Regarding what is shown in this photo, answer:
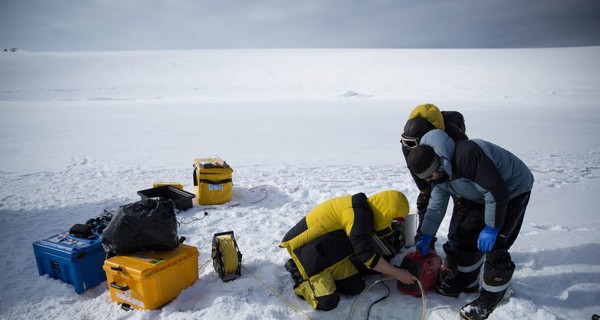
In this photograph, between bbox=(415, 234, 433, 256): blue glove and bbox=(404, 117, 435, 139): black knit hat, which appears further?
bbox=(404, 117, 435, 139): black knit hat

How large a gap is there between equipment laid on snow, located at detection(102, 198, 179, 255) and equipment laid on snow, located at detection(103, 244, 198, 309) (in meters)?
0.08

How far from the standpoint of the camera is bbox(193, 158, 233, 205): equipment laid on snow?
4753mm

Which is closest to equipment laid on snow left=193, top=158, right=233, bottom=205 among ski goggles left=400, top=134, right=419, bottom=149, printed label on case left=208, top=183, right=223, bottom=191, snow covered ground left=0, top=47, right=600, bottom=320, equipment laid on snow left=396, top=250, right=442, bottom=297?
printed label on case left=208, top=183, right=223, bottom=191

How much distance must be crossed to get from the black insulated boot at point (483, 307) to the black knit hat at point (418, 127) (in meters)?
1.41

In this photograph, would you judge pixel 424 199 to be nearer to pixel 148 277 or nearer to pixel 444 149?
pixel 444 149

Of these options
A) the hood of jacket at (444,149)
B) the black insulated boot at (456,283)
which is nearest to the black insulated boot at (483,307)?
the black insulated boot at (456,283)

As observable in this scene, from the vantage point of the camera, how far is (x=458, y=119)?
11.7 feet

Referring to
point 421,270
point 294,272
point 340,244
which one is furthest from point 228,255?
point 421,270

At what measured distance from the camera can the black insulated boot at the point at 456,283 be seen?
8.98 feet

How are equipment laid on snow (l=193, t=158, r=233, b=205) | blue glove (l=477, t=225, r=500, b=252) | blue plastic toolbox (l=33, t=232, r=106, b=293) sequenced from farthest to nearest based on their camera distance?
equipment laid on snow (l=193, t=158, r=233, b=205) < blue plastic toolbox (l=33, t=232, r=106, b=293) < blue glove (l=477, t=225, r=500, b=252)

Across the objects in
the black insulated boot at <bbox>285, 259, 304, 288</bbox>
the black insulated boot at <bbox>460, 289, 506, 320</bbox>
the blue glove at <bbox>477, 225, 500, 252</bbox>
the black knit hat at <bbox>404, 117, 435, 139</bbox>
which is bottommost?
the black insulated boot at <bbox>460, 289, 506, 320</bbox>

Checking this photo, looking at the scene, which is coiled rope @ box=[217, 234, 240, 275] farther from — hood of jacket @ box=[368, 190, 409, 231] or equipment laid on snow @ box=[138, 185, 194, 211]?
equipment laid on snow @ box=[138, 185, 194, 211]

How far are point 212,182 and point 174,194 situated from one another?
0.64m

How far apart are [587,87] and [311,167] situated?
85.7 ft
